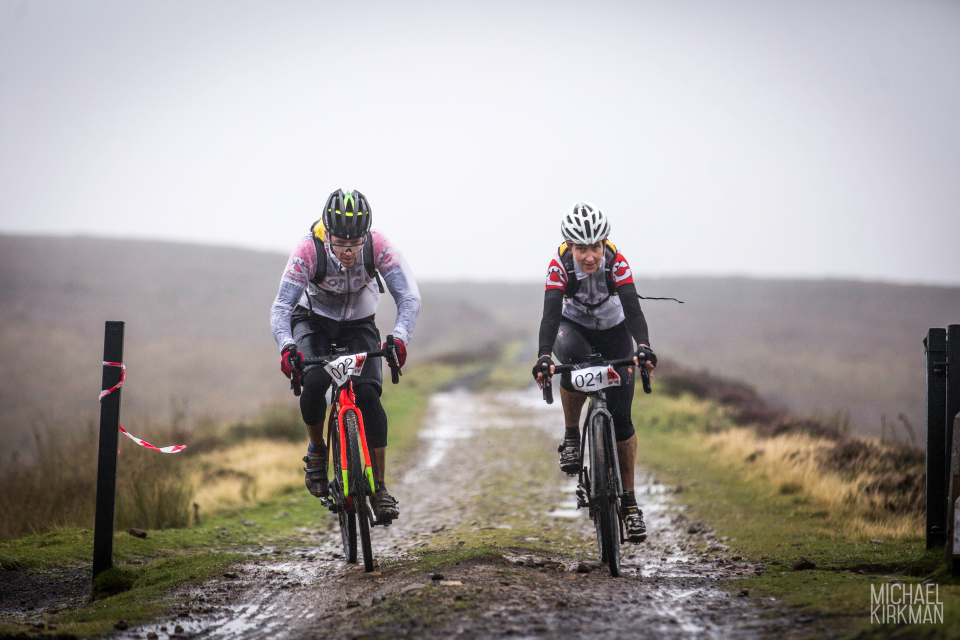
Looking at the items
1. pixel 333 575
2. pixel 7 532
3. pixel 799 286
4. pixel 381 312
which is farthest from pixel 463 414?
pixel 799 286

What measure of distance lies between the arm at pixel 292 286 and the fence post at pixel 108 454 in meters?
1.09

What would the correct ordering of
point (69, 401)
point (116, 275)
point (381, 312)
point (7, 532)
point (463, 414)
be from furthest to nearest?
point (381, 312), point (116, 275), point (69, 401), point (463, 414), point (7, 532)

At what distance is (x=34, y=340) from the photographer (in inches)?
1239

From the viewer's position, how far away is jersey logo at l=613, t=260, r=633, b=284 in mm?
5598

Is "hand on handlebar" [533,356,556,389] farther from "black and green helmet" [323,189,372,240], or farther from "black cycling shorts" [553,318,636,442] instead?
"black and green helmet" [323,189,372,240]

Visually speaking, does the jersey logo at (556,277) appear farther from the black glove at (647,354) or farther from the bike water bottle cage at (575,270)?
the black glove at (647,354)

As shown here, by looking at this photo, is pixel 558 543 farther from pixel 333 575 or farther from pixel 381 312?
pixel 381 312

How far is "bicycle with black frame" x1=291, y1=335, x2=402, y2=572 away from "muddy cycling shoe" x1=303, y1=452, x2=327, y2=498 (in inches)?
12.9

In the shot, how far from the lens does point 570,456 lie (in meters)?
5.82

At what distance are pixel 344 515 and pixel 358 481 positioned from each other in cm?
88

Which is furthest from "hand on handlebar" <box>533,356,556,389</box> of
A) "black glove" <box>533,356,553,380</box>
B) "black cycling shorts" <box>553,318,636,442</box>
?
"black cycling shorts" <box>553,318,636,442</box>

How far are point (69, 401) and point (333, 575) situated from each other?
70.5 ft

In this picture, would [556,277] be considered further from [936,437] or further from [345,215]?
[936,437]

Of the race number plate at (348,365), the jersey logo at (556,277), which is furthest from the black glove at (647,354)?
the race number plate at (348,365)
